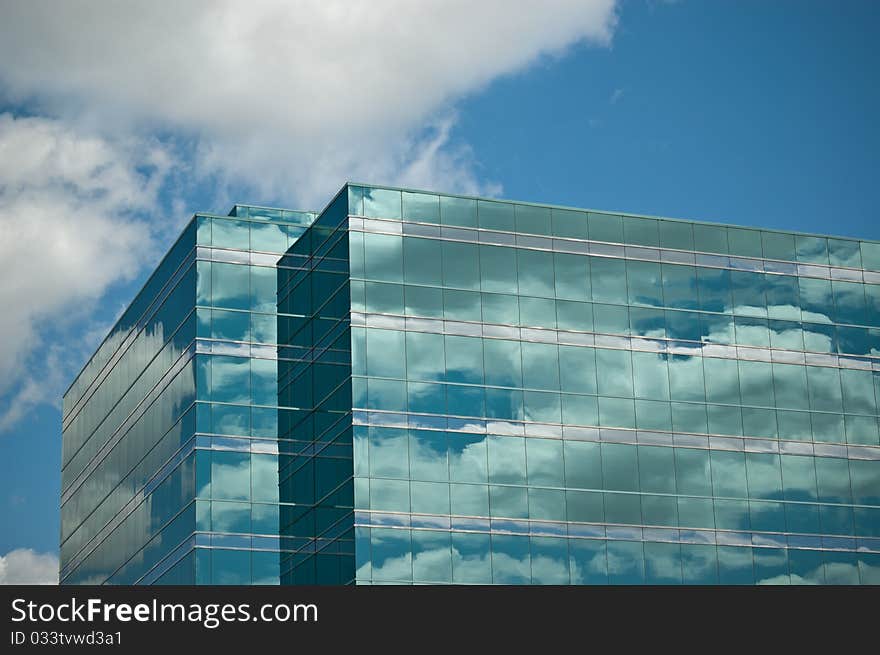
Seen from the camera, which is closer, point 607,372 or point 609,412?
point 609,412

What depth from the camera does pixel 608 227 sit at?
77312mm

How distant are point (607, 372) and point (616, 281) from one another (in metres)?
4.64

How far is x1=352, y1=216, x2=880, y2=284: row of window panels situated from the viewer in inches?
2857

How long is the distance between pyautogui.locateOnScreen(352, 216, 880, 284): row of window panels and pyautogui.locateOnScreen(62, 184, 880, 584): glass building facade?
12cm

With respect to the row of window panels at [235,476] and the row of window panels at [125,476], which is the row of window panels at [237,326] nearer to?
the row of window panels at [125,476]

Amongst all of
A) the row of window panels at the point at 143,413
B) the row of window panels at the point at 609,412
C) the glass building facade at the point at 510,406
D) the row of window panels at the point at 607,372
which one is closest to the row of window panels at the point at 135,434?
the row of window panels at the point at 143,413

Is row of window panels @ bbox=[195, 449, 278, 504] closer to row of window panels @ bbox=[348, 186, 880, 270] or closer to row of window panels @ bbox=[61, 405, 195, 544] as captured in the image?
row of window panels @ bbox=[61, 405, 195, 544]

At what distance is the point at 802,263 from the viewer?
81.3 m

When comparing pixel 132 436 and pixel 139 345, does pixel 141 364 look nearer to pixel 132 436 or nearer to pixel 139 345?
pixel 139 345

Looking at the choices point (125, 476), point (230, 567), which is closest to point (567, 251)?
point (230, 567)

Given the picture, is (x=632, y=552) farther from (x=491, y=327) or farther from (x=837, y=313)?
(x=837, y=313)

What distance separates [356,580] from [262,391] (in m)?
12.6
